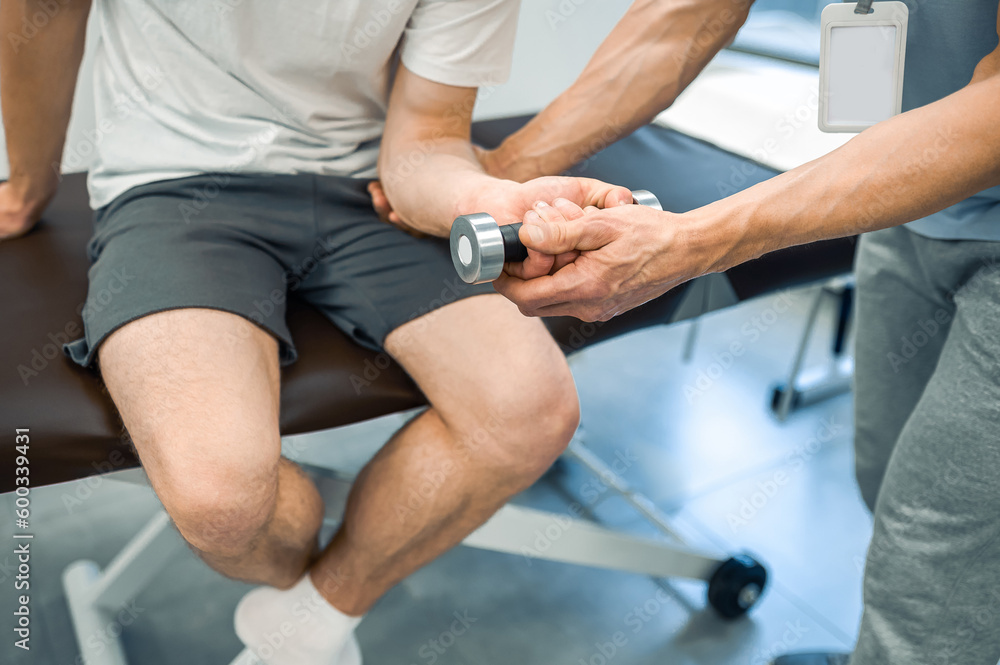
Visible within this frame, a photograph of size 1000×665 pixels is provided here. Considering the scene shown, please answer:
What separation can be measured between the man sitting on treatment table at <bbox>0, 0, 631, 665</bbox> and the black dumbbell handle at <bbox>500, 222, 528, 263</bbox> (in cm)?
15

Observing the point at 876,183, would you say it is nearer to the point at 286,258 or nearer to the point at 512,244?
the point at 512,244

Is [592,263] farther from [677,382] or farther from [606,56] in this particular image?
[677,382]

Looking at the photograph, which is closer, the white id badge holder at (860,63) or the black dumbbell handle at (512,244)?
the black dumbbell handle at (512,244)

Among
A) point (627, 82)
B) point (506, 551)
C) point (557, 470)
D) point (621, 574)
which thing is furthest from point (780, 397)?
point (627, 82)

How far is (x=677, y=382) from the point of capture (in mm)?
2062

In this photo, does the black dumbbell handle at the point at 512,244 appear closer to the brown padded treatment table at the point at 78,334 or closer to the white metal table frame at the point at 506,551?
the brown padded treatment table at the point at 78,334

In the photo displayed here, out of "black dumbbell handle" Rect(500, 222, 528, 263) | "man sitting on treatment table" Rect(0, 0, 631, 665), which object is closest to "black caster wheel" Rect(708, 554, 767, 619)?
"man sitting on treatment table" Rect(0, 0, 631, 665)

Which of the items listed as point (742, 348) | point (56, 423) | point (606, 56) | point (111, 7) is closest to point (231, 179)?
point (111, 7)

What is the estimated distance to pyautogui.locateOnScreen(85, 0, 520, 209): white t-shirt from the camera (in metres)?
1.06

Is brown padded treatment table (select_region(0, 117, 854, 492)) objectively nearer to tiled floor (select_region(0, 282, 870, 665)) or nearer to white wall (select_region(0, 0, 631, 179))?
tiled floor (select_region(0, 282, 870, 665))

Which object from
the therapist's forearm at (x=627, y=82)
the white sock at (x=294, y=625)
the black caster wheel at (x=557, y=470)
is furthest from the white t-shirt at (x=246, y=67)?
the black caster wheel at (x=557, y=470)

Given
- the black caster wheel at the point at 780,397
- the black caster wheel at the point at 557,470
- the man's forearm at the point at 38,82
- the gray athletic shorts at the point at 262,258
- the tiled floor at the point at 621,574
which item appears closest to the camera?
the gray athletic shorts at the point at 262,258

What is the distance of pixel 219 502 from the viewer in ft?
2.58

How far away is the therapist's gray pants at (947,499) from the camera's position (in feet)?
2.71
